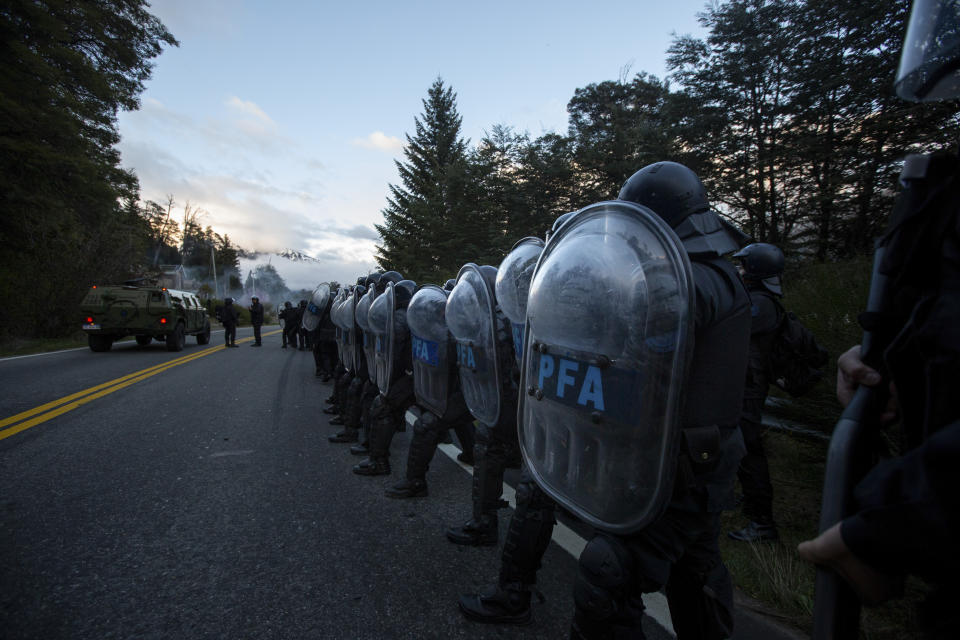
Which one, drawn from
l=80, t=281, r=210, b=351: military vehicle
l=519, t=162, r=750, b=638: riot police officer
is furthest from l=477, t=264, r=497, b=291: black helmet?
l=80, t=281, r=210, b=351: military vehicle

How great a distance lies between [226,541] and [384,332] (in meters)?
1.80

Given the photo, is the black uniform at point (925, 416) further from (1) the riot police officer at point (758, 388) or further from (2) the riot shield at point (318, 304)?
(2) the riot shield at point (318, 304)

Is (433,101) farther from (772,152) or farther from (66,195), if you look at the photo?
(772,152)

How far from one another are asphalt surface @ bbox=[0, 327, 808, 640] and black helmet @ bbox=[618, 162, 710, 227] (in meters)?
1.72

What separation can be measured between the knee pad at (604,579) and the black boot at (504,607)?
2.37 ft

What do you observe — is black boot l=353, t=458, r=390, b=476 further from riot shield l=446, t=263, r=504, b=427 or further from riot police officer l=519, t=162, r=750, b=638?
riot police officer l=519, t=162, r=750, b=638

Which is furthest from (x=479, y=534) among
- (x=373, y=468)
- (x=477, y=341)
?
(x=373, y=468)

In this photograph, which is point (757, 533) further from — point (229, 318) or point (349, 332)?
point (229, 318)

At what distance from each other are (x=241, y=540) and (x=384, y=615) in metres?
1.16

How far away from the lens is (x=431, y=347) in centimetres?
320

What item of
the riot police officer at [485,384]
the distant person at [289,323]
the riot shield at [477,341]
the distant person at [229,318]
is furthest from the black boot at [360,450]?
A: the distant person at [229,318]

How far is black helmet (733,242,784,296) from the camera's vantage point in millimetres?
3061

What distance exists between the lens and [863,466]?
0.89m

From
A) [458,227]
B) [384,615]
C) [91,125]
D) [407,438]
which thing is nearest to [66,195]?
[91,125]
